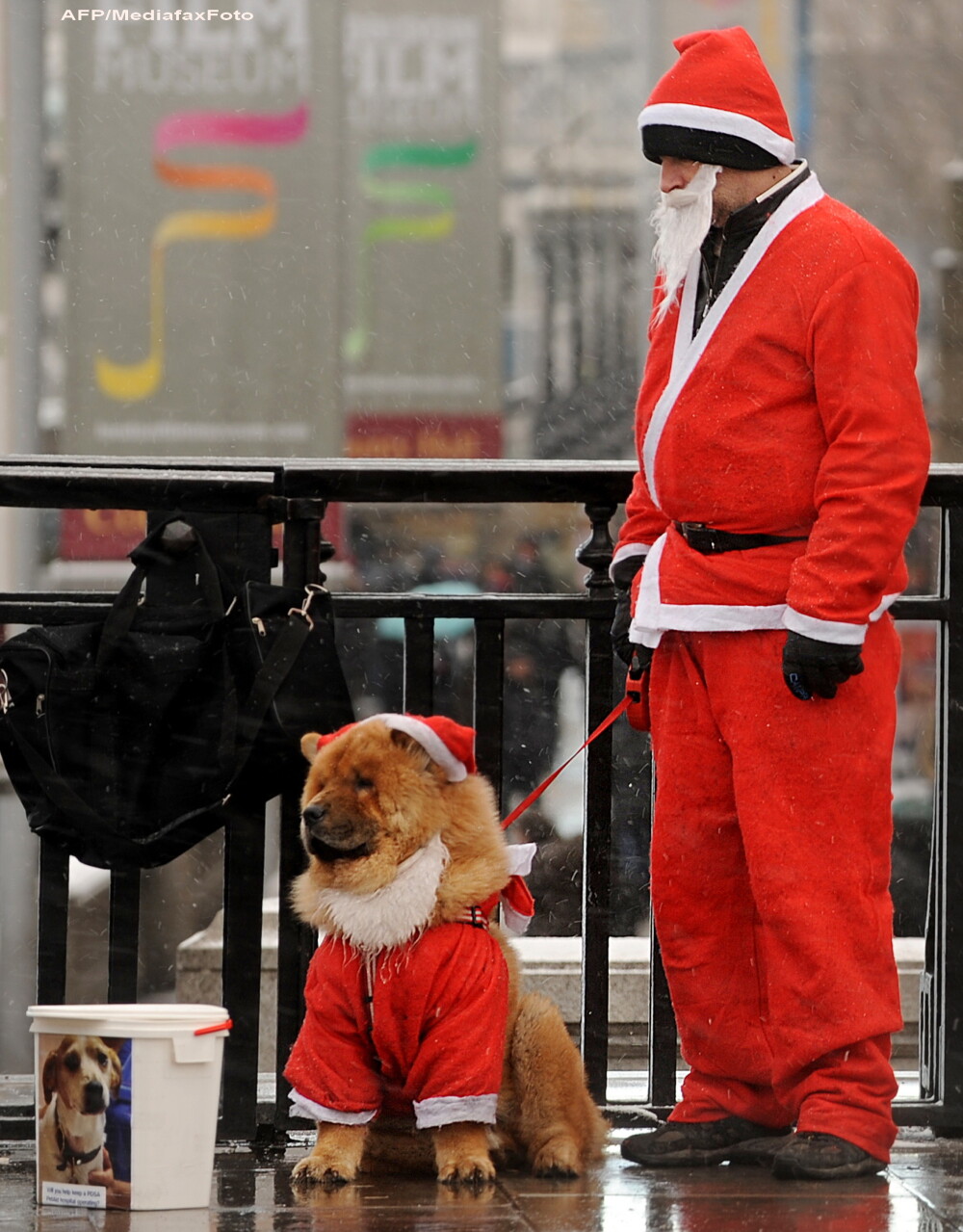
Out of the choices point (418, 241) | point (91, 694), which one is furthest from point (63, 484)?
point (418, 241)

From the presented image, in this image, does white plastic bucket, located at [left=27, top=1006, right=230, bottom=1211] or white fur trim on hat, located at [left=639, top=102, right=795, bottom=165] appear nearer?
white plastic bucket, located at [left=27, top=1006, right=230, bottom=1211]

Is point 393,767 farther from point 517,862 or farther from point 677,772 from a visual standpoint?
point 677,772

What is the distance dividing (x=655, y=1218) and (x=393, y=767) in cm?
96

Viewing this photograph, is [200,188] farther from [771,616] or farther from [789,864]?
[789,864]

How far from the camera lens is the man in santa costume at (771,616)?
342cm

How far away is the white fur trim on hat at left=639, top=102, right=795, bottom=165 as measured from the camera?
3.54 metres

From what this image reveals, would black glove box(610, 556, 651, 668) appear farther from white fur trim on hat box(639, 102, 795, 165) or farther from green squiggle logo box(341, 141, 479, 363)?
green squiggle logo box(341, 141, 479, 363)

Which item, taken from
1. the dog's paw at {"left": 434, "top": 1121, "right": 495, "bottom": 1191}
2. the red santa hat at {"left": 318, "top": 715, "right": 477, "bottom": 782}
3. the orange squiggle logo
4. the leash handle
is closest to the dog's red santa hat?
the red santa hat at {"left": 318, "top": 715, "right": 477, "bottom": 782}

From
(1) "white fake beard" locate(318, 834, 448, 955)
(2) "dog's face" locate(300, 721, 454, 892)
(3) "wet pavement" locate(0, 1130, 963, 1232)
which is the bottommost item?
(3) "wet pavement" locate(0, 1130, 963, 1232)

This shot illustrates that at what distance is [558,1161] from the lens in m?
3.50

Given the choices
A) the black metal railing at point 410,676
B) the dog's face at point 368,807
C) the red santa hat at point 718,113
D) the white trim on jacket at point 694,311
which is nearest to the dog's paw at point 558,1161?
the black metal railing at point 410,676

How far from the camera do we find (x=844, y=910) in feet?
11.4

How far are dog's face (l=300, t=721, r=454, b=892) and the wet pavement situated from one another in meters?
0.59

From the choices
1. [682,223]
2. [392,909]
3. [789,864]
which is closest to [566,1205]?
[392,909]
